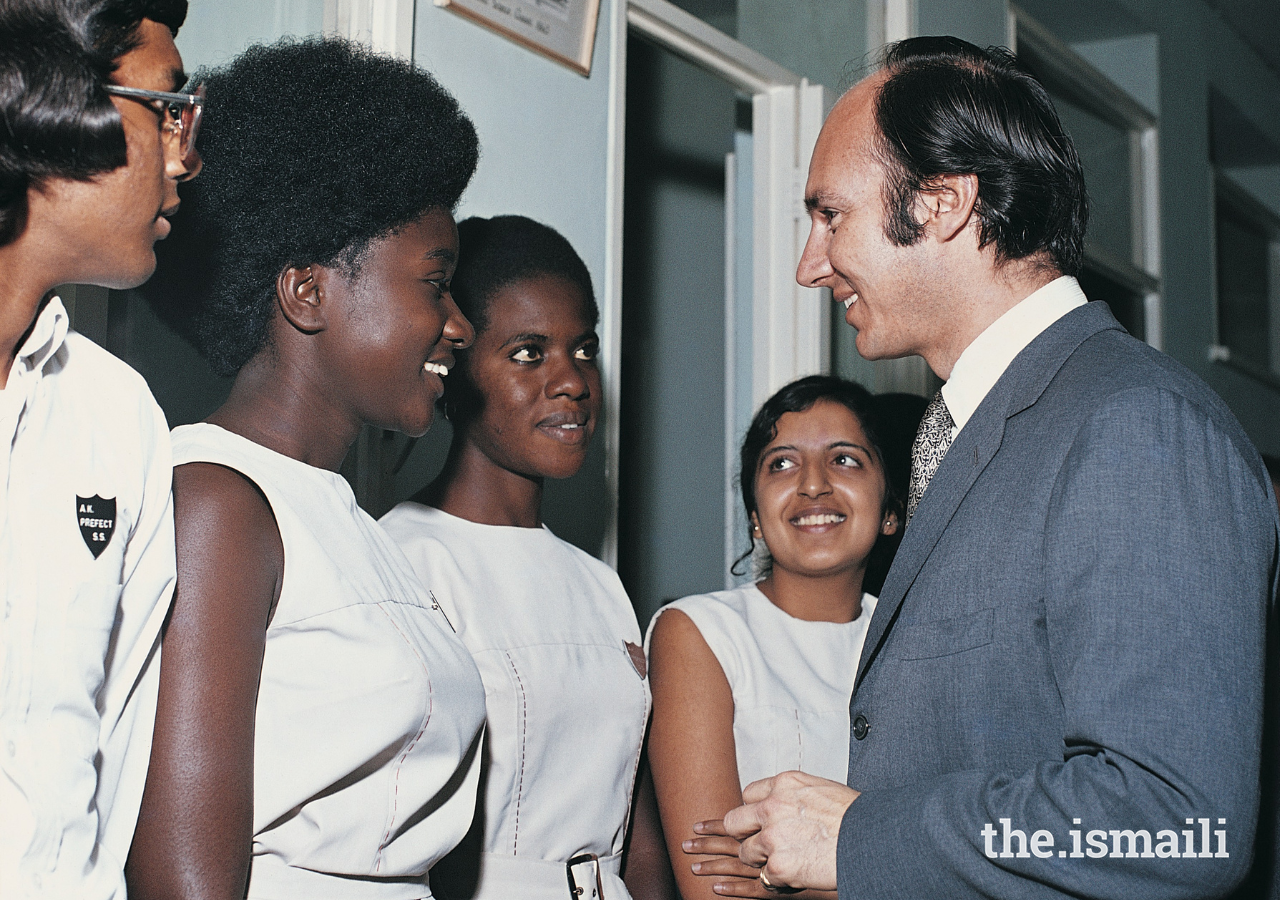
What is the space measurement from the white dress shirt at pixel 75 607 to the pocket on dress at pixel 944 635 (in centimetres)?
77

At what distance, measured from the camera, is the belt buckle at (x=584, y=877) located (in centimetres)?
169

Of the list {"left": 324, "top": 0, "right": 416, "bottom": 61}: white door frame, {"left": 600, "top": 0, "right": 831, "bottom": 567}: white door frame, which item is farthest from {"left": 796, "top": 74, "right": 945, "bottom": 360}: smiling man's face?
{"left": 600, "top": 0, "right": 831, "bottom": 567}: white door frame

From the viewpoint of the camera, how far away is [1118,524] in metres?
1.10

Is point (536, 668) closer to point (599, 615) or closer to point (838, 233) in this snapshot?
point (599, 615)

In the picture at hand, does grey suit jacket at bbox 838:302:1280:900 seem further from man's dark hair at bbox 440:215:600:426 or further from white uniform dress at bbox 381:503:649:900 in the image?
man's dark hair at bbox 440:215:600:426

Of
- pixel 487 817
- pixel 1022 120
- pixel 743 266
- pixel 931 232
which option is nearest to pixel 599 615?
pixel 487 817

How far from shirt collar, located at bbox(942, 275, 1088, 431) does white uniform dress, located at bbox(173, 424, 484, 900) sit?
2.28ft

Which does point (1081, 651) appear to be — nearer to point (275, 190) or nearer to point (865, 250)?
point (865, 250)

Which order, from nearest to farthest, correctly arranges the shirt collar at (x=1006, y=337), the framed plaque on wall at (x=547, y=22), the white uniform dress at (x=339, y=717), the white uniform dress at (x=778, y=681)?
1. the white uniform dress at (x=339, y=717)
2. the shirt collar at (x=1006, y=337)
3. the white uniform dress at (x=778, y=681)
4. the framed plaque on wall at (x=547, y=22)

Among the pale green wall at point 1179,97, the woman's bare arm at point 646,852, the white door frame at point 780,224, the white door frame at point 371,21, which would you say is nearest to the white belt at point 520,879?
the woman's bare arm at point 646,852

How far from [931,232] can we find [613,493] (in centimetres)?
115

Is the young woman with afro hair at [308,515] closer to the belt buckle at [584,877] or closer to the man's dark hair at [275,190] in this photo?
the man's dark hair at [275,190]

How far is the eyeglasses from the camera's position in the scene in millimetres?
1045

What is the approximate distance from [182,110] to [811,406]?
1.40 metres
